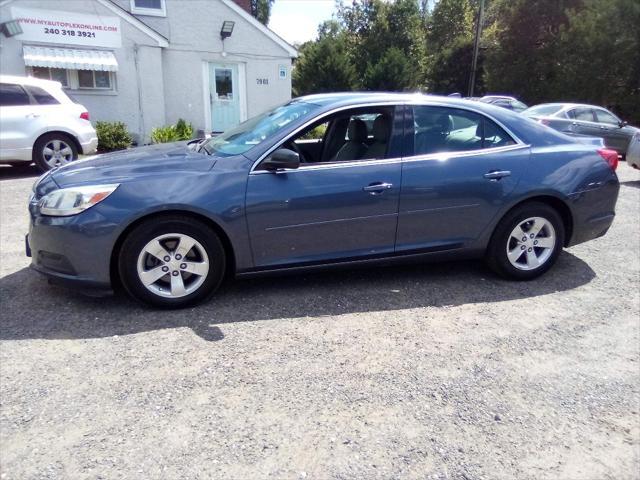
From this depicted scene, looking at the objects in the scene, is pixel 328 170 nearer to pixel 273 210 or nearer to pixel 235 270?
pixel 273 210

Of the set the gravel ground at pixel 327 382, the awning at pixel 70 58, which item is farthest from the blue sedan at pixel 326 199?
the awning at pixel 70 58

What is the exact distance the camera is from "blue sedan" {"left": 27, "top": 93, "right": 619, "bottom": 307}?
11.3ft

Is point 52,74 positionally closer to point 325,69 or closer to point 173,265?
point 173,265

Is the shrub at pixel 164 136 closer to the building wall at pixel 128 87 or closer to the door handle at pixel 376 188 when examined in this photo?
the building wall at pixel 128 87

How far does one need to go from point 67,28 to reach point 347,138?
38.6 feet

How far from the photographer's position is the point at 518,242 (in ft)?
14.1

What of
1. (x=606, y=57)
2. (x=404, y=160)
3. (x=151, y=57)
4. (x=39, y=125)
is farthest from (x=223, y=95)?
(x=606, y=57)

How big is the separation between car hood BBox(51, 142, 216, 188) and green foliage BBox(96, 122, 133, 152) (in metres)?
8.95

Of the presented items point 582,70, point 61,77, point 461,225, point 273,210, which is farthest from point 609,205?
point 582,70

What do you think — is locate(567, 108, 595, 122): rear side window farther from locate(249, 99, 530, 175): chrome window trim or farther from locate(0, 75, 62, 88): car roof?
locate(0, 75, 62, 88): car roof

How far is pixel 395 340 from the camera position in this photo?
3330 millimetres

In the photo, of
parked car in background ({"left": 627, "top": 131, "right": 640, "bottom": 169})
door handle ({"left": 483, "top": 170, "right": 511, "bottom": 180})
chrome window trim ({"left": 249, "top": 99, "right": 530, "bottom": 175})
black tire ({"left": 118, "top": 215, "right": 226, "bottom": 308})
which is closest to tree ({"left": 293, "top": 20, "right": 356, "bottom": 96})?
parked car in background ({"left": 627, "top": 131, "right": 640, "bottom": 169})

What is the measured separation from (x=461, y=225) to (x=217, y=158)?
201 cm

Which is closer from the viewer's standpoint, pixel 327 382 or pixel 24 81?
pixel 327 382
